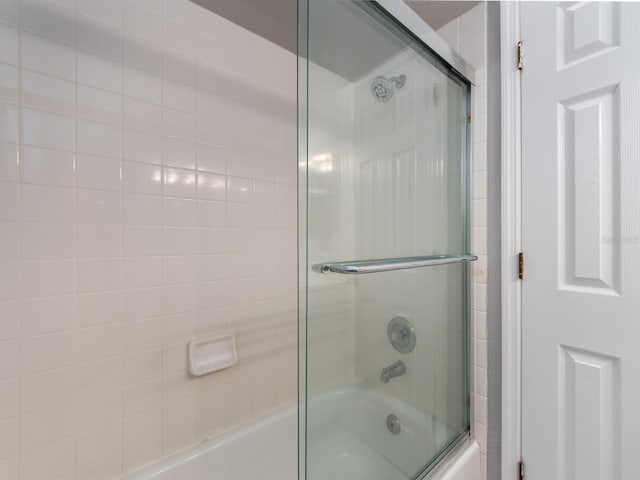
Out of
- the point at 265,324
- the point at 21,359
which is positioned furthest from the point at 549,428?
the point at 21,359

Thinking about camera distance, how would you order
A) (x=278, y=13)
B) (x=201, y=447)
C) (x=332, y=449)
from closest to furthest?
(x=332, y=449) < (x=201, y=447) < (x=278, y=13)

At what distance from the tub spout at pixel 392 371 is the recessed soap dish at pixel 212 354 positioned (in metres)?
0.66

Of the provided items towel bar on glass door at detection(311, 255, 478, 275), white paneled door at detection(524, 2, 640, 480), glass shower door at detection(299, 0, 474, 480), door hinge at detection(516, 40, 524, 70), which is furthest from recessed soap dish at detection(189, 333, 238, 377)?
door hinge at detection(516, 40, 524, 70)

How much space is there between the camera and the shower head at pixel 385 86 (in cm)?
85

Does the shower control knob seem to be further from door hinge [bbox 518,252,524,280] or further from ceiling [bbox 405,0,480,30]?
ceiling [bbox 405,0,480,30]

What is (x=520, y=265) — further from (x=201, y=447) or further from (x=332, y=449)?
(x=201, y=447)

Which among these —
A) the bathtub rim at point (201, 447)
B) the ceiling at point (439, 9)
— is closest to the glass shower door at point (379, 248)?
the ceiling at point (439, 9)

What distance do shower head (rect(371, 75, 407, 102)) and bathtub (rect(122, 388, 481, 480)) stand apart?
844mm

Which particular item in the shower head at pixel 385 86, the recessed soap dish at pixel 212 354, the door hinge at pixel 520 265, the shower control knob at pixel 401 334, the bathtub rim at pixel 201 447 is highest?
the shower head at pixel 385 86

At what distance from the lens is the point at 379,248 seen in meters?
0.87

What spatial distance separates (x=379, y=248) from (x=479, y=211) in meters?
0.57

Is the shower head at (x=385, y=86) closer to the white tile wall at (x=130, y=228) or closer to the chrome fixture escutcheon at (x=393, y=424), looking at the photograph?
the white tile wall at (x=130, y=228)

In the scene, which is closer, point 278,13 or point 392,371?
point 392,371

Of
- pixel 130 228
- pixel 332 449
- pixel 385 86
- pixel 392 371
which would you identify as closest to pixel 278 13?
Result: pixel 385 86
